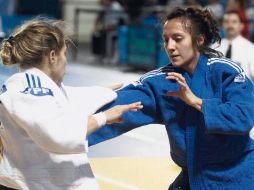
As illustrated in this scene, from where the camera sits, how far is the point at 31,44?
3.26 meters

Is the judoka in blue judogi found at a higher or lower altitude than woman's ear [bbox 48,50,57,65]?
lower

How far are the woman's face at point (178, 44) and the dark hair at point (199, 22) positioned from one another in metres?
0.03

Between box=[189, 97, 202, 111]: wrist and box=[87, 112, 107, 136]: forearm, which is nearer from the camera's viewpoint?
box=[87, 112, 107, 136]: forearm

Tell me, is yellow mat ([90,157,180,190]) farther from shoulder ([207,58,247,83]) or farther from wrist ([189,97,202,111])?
wrist ([189,97,202,111])

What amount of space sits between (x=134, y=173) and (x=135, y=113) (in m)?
3.08

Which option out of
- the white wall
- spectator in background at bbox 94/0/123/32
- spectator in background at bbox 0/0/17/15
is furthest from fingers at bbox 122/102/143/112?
the white wall

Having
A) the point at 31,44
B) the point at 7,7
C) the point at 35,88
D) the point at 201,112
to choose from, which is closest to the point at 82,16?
the point at 7,7

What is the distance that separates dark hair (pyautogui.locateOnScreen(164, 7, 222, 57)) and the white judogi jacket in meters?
0.81

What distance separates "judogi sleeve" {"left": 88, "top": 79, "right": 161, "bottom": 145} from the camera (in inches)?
150

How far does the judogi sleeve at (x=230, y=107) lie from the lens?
348 centimetres

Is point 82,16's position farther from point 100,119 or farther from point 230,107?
point 100,119

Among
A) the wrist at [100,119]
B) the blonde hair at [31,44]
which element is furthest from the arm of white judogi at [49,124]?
the blonde hair at [31,44]

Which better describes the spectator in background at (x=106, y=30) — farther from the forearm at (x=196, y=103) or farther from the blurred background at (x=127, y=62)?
the forearm at (x=196, y=103)

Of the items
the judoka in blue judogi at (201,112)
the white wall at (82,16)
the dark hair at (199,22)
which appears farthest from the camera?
the white wall at (82,16)
